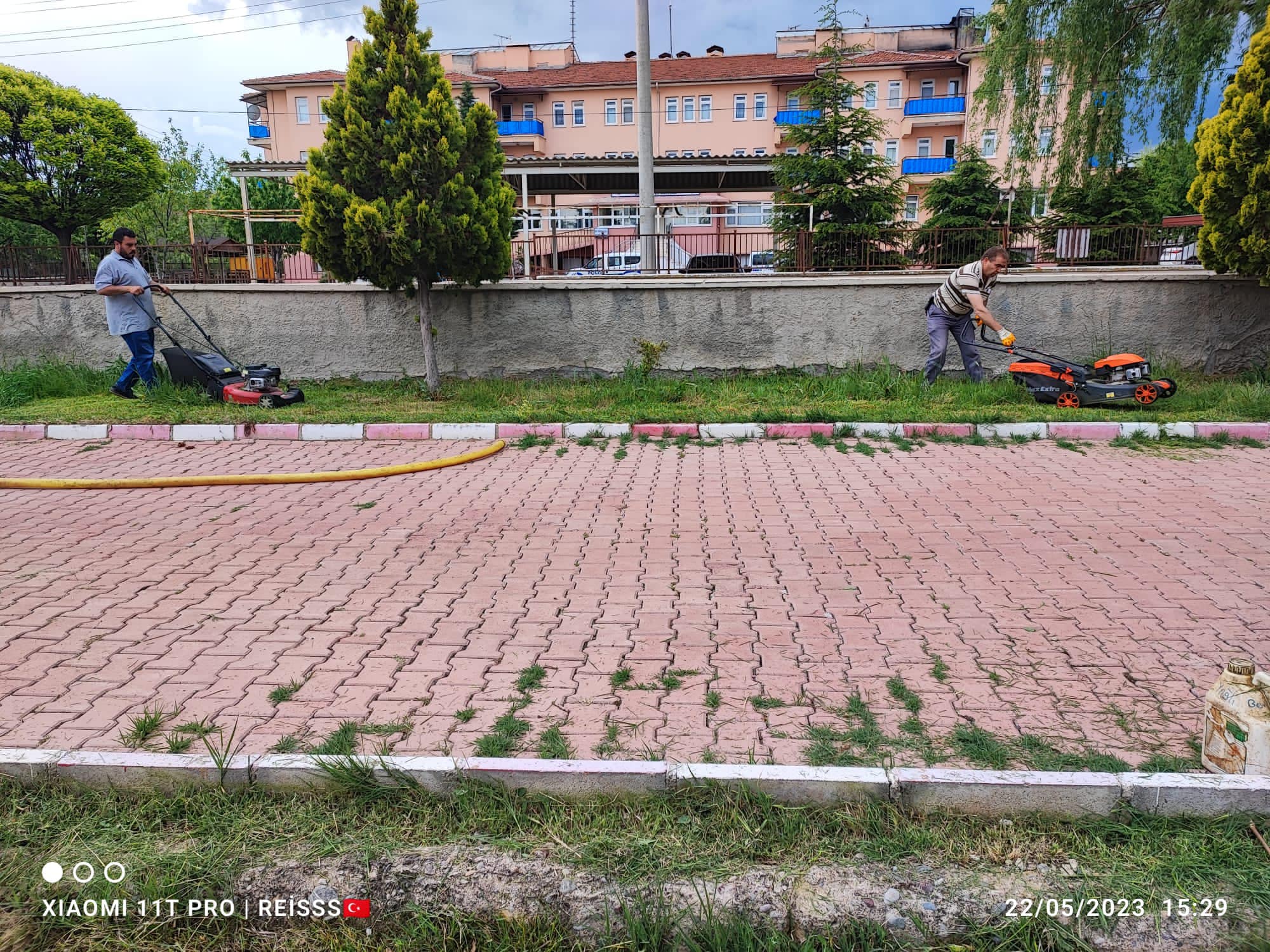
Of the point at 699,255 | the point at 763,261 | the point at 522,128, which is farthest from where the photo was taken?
the point at 522,128

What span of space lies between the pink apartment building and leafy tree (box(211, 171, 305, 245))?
15145mm

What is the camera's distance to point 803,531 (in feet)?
→ 20.0

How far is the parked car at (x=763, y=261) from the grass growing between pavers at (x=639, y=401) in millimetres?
2081

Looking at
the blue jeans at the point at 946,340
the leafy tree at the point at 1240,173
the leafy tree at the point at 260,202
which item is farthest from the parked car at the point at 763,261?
the leafy tree at the point at 260,202

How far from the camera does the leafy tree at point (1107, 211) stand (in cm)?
1196

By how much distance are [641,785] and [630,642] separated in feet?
4.30

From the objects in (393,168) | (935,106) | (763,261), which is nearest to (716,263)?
(763,261)

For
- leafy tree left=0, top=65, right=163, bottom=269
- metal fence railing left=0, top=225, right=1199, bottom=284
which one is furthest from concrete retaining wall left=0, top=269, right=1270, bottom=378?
leafy tree left=0, top=65, right=163, bottom=269

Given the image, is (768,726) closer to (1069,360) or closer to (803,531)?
(803,531)

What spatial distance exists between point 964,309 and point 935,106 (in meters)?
43.7

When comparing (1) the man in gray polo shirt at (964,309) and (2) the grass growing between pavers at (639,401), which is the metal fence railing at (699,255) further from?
(1) the man in gray polo shirt at (964,309)

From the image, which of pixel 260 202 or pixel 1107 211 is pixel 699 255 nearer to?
pixel 1107 211

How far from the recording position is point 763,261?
13359 mm

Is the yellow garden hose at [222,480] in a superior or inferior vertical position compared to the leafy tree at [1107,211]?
inferior
